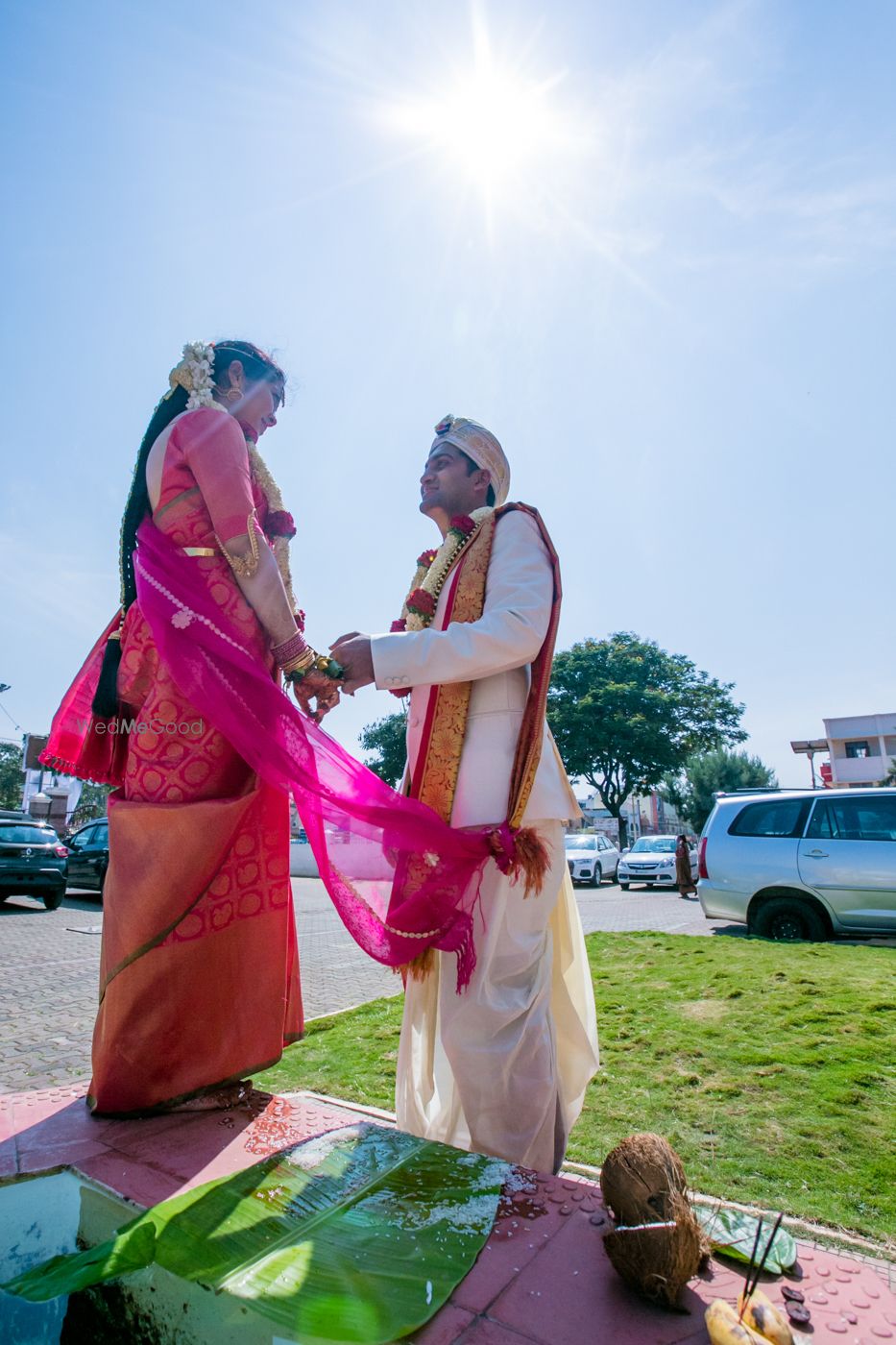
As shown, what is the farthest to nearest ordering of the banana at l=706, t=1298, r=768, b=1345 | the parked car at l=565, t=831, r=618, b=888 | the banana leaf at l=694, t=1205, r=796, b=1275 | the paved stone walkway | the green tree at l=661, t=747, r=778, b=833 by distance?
the green tree at l=661, t=747, r=778, b=833 < the parked car at l=565, t=831, r=618, b=888 < the paved stone walkway < the banana leaf at l=694, t=1205, r=796, b=1275 < the banana at l=706, t=1298, r=768, b=1345

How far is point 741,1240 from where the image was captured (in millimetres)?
1271

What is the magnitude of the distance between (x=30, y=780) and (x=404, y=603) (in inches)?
2034

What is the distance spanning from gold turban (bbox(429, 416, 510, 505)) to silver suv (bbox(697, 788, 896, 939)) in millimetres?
7147

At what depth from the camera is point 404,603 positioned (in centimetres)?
268

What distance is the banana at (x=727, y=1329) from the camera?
971 mm

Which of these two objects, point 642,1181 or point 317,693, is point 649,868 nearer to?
point 317,693

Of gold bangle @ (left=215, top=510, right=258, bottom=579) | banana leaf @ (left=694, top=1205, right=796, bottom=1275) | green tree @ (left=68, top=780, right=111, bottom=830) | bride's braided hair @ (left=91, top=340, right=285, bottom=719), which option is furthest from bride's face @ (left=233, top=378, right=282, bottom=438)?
green tree @ (left=68, top=780, right=111, bottom=830)

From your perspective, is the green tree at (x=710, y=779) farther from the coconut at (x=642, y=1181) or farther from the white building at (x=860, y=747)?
the coconut at (x=642, y=1181)

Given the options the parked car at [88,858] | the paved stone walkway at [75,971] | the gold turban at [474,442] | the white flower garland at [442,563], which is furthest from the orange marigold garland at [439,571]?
the parked car at [88,858]

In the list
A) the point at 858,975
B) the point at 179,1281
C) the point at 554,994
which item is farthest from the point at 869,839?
Result: the point at 179,1281

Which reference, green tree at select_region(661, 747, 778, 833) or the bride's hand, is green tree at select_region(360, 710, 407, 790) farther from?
the bride's hand

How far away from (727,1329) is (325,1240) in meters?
0.67

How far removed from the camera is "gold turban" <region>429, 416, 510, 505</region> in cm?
272

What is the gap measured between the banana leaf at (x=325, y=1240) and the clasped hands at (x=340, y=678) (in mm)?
1174
